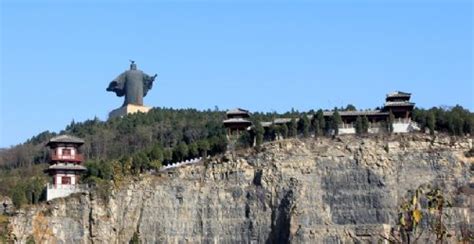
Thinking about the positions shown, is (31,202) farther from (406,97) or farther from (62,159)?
(406,97)

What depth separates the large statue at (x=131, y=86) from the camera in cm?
9594

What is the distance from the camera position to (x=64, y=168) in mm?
69250

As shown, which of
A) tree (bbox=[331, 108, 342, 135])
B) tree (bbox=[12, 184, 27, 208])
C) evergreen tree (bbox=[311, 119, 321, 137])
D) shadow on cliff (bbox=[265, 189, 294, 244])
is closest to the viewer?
shadow on cliff (bbox=[265, 189, 294, 244])

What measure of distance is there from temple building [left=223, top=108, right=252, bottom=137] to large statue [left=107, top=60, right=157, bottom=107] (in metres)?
23.2

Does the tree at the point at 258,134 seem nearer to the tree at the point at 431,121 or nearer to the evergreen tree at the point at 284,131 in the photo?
the evergreen tree at the point at 284,131

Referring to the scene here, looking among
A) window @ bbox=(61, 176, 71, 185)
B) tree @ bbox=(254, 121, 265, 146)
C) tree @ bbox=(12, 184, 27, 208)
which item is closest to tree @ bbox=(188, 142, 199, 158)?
tree @ bbox=(254, 121, 265, 146)

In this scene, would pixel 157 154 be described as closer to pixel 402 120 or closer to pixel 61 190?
pixel 61 190

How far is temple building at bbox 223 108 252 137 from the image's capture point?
73750 mm

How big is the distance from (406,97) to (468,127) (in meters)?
4.94

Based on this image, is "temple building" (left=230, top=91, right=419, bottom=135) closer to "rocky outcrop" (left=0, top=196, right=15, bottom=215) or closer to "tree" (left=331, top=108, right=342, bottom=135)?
"tree" (left=331, top=108, right=342, bottom=135)

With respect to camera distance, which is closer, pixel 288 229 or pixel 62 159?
pixel 288 229

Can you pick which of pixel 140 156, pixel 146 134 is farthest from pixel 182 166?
pixel 146 134

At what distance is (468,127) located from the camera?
225 feet

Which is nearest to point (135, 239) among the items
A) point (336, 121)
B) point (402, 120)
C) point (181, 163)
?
point (181, 163)
